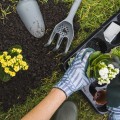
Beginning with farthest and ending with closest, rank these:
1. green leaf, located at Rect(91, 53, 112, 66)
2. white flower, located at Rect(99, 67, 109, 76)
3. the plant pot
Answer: the plant pot, green leaf, located at Rect(91, 53, 112, 66), white flower, located at Rect(99, 67, 109, 76)

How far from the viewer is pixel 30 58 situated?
1.60 metres

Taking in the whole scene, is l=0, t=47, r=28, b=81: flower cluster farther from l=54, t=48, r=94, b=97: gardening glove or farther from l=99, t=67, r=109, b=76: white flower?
l=99, t=67, r=109, b=76: white flower

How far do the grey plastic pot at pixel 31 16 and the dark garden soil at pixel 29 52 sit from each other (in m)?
0.03

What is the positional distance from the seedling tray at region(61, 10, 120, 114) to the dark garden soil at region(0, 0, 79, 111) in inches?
3.1

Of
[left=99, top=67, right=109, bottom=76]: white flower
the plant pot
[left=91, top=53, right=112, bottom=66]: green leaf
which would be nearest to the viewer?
[left=99, top=67, right=109, bottom=76]: white flower

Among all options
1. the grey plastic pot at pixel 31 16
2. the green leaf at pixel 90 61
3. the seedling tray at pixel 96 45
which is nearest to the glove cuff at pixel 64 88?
the green leaf at pixel 90 61

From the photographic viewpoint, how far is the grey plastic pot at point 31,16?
61.7 inches

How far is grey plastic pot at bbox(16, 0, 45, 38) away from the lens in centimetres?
157

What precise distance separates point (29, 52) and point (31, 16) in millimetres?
162

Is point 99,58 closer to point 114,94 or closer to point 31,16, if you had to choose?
point 114,94

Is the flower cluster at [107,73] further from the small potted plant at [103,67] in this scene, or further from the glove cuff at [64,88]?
the glove cuff at [64,88]

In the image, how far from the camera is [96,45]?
1638 mm

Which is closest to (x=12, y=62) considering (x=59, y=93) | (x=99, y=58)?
(x=59, y=93)

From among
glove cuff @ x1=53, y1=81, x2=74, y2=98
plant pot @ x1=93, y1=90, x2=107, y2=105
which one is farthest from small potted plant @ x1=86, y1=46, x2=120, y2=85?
plant pot @ x1=93, y1=90, x2=107, y2=105
